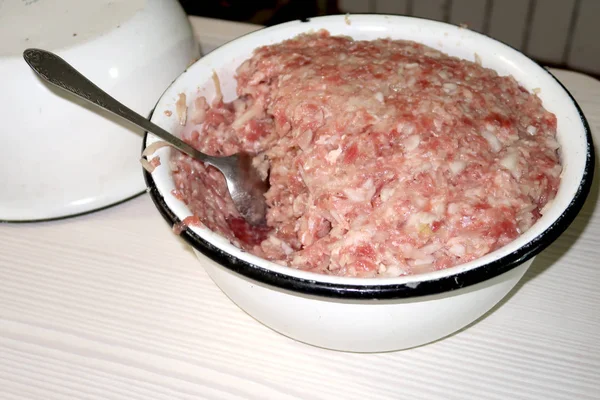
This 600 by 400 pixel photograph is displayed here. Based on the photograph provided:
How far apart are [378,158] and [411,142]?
2.6 inches

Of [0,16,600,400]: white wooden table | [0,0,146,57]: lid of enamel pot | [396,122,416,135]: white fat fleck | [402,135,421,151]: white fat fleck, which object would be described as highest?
[0,0,146,57]: lid of enamel pot

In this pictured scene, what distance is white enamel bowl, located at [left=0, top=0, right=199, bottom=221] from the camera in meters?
1.31

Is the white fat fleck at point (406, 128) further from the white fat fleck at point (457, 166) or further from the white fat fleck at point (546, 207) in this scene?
the white fat fleck at point (546, 207)

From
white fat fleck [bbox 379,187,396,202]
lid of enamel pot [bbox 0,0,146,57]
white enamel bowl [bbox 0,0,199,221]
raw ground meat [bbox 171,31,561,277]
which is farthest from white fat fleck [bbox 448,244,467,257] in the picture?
lid of enamel pot [bbox 0,0,146,57]

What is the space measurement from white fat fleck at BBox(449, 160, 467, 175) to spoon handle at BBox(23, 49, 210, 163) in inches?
19.5

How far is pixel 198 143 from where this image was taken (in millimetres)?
1310

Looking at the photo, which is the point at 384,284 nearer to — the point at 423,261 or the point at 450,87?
the point at 423,261

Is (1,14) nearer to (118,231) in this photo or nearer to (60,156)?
(60,156)

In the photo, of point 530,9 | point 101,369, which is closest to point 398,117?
point 101,369

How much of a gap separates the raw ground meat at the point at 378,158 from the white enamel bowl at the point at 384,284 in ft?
0.14

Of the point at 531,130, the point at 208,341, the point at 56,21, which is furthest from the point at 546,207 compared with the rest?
the point at 56,21

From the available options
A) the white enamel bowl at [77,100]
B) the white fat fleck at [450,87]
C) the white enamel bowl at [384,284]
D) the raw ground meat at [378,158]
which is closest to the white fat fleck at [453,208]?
the raw ground meat at [378,158]

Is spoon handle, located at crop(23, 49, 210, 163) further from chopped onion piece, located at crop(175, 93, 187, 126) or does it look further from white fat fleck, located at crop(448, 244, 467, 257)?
white fat fleck, located at crop(448, 244, 467, 257)

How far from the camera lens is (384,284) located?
855 millimetres
